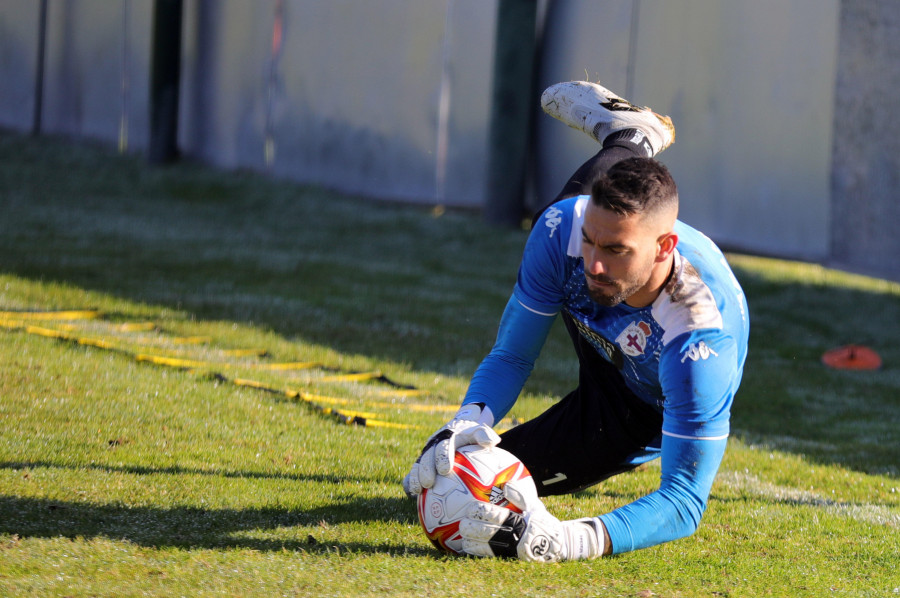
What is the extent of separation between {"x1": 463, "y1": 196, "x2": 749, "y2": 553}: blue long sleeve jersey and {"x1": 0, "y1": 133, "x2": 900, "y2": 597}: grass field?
0.34 metres

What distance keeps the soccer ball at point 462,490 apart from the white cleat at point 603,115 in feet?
6.07

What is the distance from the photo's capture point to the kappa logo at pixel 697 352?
3.08m

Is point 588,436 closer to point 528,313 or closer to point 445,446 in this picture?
point 528,313

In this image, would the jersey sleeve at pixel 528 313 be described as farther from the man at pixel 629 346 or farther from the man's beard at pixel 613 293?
the man's beard at pixel 613 293

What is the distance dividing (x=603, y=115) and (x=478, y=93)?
29.0 feet

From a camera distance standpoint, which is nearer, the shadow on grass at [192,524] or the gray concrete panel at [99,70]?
the shadow on grass at [192,524]

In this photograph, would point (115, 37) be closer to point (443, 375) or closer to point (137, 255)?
point (137, 255)

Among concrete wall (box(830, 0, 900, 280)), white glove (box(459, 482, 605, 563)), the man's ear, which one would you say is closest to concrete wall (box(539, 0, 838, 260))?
concrete wall (box(830, 0, 900, 280))

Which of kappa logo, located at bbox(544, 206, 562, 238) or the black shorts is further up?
kappa logo, located at bbox(544, 206, 562, 238)

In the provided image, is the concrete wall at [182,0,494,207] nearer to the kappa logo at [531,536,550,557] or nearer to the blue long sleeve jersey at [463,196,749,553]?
the blue long sleeve jersey at [463,196,749,553]

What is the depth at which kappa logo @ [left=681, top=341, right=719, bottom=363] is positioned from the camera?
10.1 feet

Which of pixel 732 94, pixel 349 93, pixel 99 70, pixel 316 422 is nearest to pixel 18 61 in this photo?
pixel 99 70

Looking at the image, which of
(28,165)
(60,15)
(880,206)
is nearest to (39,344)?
(880,206)

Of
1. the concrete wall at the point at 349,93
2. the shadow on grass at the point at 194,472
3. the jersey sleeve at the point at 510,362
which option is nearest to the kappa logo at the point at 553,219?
the jersey sleeve at the point at 510,362
